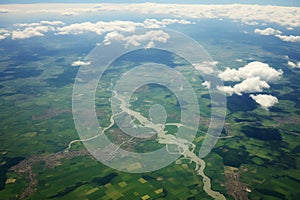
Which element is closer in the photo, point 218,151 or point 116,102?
point 218,151

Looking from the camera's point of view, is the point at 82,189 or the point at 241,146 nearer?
the point at 82,189

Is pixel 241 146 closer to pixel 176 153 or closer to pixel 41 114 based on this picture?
pixel 176 153

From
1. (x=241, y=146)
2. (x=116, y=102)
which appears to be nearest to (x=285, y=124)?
(x=241, y=146)

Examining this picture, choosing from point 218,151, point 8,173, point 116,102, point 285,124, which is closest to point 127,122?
point 116,102

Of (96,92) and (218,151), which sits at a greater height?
(218,151)

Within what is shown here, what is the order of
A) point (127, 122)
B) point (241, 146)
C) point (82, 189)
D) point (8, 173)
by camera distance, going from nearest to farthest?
point (82, 189)
point (8, 173)
point (241, 146)
point (127, 122)

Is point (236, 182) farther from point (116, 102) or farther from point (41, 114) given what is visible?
point (41, 114)

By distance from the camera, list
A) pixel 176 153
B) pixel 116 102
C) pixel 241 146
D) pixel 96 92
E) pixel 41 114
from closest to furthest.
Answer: pixel 176 153
pixel 241 146
pixel 41 114
pixel 116 102
pixel 96 92

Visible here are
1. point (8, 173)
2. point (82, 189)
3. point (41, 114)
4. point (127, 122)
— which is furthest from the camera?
point (41, 114)

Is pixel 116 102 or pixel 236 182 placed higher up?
pixel 236 182
